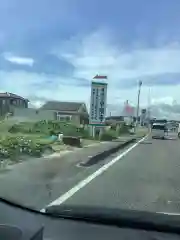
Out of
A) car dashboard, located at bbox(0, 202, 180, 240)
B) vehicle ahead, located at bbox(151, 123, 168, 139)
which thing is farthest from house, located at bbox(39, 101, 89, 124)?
car dashboard, located at bbox(0, 202, 180, 240)

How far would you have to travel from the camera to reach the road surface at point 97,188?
29.4 ft

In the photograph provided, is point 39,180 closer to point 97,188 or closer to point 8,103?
point 97,188

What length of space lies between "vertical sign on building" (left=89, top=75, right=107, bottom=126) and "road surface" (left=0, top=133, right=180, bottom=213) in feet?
78.9

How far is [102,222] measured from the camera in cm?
419

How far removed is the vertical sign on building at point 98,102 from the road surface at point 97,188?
24.0m

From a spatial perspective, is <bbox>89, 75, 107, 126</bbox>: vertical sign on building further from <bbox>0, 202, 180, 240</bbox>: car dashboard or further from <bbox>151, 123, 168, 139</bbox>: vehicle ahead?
<bbox>0, 202, 180, 240</bbox>: car dashboard

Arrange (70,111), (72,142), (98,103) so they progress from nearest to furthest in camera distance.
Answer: (72,142)
(98,103)
(70,111)

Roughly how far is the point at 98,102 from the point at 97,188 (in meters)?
30.4

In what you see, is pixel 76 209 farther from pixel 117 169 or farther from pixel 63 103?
pixel 63 103

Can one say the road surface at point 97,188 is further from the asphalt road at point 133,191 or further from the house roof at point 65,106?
the house roof at point 65,106

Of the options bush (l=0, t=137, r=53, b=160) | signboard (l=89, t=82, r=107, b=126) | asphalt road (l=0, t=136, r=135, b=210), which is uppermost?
signboard (l=89, t=82, r=107, b=126)

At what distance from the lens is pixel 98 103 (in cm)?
4178

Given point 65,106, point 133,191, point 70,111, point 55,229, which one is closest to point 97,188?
point 133,191

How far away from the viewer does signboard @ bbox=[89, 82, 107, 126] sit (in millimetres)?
40356
